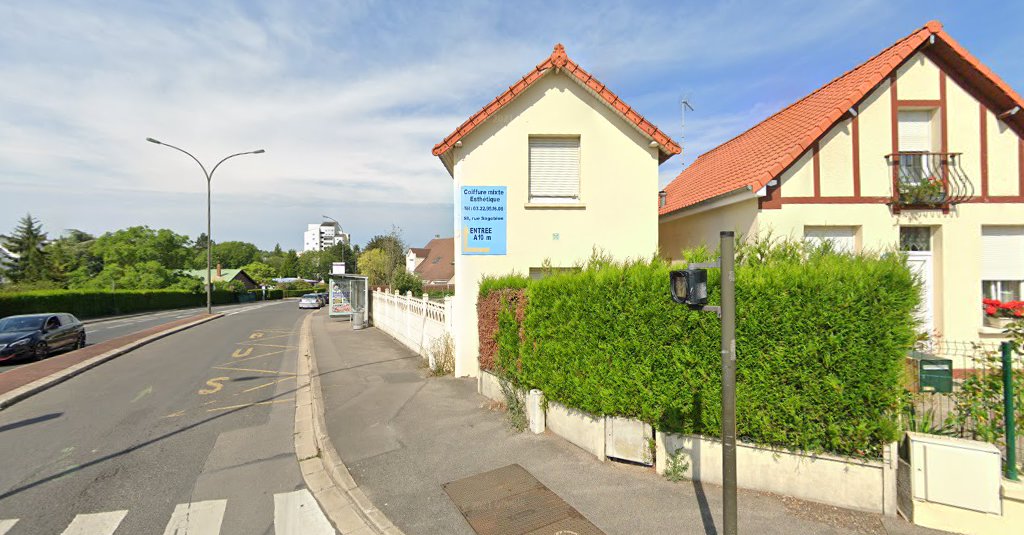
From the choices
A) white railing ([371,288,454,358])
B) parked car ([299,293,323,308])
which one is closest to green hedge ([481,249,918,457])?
white railing ([371,288,454,358])

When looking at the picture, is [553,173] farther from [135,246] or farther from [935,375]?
[135,246]

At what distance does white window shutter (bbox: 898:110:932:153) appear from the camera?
8.66m

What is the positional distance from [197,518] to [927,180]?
37.5 feet

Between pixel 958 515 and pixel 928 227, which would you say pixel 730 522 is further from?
pixel 928 227

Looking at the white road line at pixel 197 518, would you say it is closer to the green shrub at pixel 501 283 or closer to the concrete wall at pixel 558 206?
the green shrub at pixel 501 283

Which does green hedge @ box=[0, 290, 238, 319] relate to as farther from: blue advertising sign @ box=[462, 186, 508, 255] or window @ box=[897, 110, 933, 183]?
window @ box=[897, 110, 933, 183]

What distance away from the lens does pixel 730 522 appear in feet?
10.5

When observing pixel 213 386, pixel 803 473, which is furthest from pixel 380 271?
pixel 803 473

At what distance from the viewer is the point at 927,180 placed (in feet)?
27.0

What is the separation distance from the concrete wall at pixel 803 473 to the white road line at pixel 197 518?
4.34 meters

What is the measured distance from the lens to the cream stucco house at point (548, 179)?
9.34 metres

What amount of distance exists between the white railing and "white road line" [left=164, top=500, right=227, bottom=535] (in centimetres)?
561

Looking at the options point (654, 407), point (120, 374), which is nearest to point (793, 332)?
point (654, 407)

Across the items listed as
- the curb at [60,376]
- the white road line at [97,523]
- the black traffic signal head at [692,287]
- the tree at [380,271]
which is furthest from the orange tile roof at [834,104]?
the tree at [380,271]
